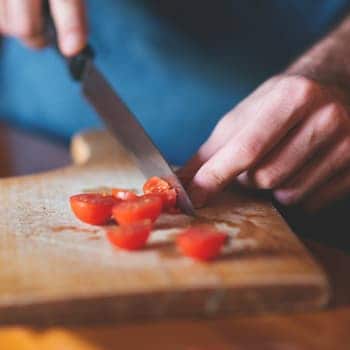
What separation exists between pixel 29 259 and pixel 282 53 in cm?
92

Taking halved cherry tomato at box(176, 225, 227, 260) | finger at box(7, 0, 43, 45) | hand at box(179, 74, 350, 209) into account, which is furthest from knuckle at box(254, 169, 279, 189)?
finger at box(7, 0, 43, 45)

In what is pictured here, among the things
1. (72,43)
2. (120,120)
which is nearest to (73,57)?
(72,43)

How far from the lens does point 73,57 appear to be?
1408 mm

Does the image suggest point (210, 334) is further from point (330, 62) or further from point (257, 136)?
point (330, 62)

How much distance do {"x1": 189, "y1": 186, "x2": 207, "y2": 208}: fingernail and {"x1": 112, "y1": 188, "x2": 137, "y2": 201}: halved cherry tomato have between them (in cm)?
9

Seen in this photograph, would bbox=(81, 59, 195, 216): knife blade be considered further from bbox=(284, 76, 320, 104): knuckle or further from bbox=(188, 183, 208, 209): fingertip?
bbox=(284, 76, 320, 104): knuckle

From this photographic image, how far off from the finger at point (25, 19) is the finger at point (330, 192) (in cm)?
60

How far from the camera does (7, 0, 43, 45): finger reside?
54.6 inches

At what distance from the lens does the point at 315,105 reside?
115cm

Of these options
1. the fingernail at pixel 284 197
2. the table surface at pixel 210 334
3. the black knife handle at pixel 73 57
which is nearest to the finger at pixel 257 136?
the fingernail at pixel 284 197

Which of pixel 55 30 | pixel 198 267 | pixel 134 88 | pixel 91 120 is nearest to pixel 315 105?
pixel 198 267

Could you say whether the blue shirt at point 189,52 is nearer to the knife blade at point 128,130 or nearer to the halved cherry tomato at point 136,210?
the knife blade at point 128,130

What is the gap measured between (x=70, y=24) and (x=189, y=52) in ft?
1.31

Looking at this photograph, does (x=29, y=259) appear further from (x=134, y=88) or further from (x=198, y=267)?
(x=134, y=88)
